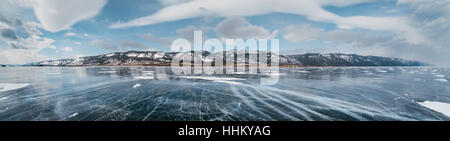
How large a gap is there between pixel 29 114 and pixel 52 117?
1.63 m
